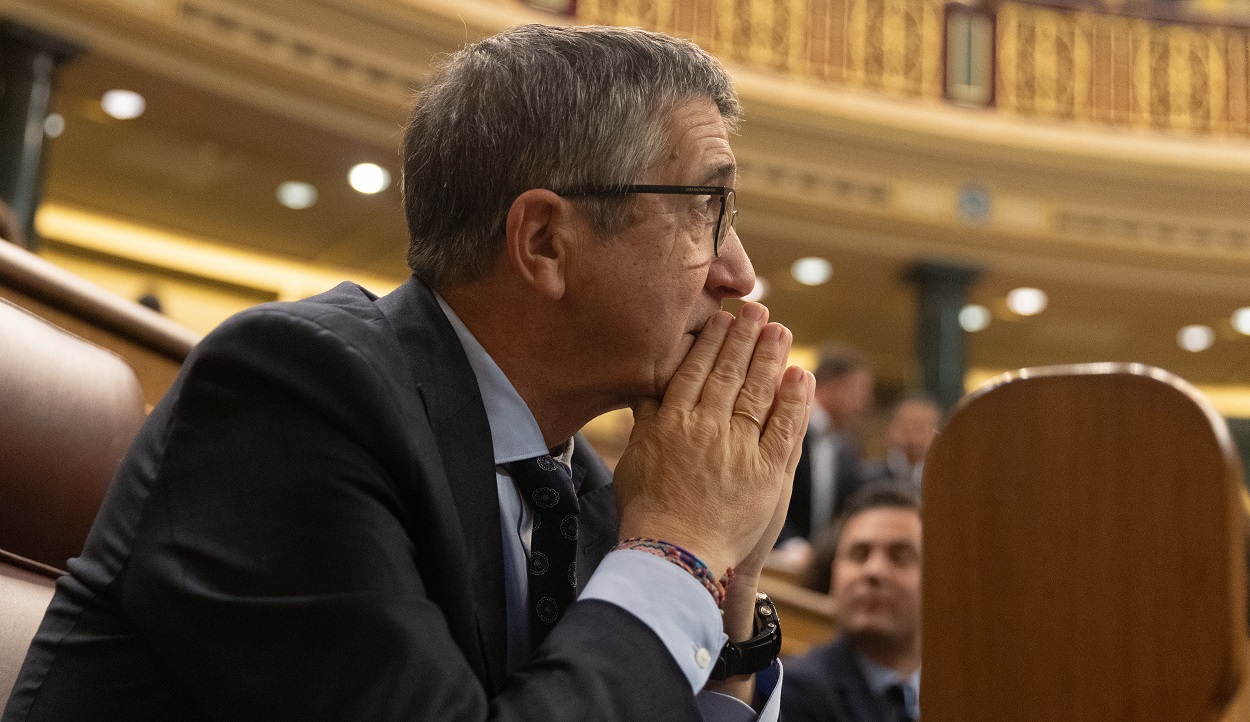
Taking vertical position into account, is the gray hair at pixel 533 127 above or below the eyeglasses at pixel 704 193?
above

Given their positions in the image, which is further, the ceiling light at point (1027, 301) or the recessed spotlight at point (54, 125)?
the ceiling light at point (1027, 301)

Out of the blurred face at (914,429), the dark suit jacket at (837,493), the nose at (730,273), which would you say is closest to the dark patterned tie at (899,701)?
the nose at (730,273)

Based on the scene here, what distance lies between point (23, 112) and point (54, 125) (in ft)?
3.08

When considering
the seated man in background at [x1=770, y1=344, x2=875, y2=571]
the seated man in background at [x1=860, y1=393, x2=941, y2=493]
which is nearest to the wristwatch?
the seated man in background at [x1=770, y1=344, x2=875, y2=571]

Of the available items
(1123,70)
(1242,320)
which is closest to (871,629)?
(1123,70)

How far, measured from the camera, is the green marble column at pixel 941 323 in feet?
27.1

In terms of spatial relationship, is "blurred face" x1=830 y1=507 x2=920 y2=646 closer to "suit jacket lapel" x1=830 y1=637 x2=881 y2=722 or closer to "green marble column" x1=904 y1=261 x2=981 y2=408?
"suit jacket lapel" x1=830 y1=637 x2=881 y2=722

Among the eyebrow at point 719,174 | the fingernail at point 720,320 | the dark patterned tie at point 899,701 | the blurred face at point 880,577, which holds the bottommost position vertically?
the dark patterned tie at point 899,701

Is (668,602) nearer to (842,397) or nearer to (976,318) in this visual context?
(842,397)

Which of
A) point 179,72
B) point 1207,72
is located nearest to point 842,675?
point 179,72

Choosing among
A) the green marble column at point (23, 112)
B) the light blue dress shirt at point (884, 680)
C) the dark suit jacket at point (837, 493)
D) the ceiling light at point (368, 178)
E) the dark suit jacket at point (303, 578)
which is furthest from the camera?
the ceiling light at point (368, 178)

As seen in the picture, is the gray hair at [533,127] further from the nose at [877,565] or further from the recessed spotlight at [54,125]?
the recessed spotlight at [54,125]

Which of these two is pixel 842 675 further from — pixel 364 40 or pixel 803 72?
pixel 803 72

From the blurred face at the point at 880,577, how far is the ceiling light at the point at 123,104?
4726 millimetres
